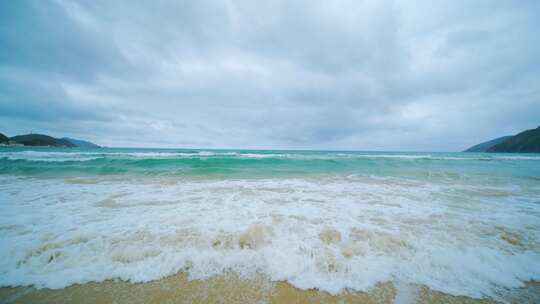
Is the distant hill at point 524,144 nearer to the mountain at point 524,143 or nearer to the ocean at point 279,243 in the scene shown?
the mountain at point 524,143

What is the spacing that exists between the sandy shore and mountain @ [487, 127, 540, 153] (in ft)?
366

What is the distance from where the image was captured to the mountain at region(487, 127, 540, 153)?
215ft

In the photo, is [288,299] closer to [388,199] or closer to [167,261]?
[167,261]

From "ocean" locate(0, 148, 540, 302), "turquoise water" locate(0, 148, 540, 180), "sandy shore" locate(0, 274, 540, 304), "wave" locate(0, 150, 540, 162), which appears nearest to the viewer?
"sandy shore" locate(0, 274, 540, 304)

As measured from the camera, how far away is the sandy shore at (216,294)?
2.03 metres

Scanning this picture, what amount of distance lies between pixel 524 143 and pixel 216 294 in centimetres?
11960

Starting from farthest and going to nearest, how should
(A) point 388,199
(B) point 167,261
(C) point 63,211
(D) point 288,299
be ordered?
(A) point 388,199 < (C) point 63,211 < (B) point 167,261 < (D) point 288,299

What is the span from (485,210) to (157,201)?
917 cm

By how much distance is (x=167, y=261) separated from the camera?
2621 mm

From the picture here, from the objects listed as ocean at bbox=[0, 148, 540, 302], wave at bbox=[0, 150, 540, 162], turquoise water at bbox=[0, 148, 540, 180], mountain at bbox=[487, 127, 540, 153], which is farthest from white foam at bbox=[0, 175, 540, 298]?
mountain at bbox=[487, 127, 540, 153]

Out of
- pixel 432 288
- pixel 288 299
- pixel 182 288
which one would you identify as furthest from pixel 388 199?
pixel 182 288

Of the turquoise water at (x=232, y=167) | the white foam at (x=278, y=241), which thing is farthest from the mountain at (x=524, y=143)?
the white foam at (x=278, y=241)

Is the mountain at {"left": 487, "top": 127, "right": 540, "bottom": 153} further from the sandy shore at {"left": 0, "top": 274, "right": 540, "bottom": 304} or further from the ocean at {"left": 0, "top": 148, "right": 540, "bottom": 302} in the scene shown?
the sandy shore at {"left": 0, "top": 274, "right": 540, "bottom": 304}

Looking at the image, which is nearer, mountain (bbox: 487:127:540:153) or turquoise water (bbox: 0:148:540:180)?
turquoise water (bbox: 0:148:540:180)
